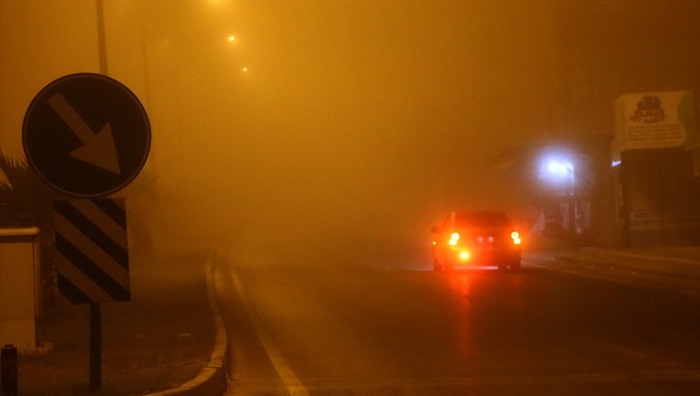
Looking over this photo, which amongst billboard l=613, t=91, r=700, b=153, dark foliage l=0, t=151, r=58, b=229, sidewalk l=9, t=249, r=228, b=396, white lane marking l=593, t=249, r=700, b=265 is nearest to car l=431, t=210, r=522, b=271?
white lane marking l=593, t=249, r=700, b=265

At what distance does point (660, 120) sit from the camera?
33.3 metres

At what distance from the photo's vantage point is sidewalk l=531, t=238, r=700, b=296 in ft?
77.0

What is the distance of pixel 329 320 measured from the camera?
17.3 meters

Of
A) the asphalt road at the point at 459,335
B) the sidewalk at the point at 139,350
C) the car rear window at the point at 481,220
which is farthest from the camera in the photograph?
the car rear window at the point at 481,220

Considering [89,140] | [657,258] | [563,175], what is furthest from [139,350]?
[563,175]

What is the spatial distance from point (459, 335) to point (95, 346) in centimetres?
680

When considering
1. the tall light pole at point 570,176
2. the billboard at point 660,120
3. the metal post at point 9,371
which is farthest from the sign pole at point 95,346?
the tall light pole at point 570,176

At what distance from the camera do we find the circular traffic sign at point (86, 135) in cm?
883

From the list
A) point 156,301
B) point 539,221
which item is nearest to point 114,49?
point 539,221

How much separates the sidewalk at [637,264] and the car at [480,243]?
1.76m

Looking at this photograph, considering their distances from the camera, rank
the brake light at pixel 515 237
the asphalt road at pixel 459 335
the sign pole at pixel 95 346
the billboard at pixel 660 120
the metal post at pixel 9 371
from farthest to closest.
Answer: the billboard at pixel 660 120
the brake light at pixel 515 237
the asphalt road at pixel 459 335
the sign pole at pixel 95 346
the metal post at pixel 9 371

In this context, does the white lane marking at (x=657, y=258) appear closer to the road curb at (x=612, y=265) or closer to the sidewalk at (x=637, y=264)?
the sidewalk at (x=637, y=264)

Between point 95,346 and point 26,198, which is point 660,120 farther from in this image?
point 95,346

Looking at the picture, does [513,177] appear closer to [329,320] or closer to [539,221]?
[539,221]
